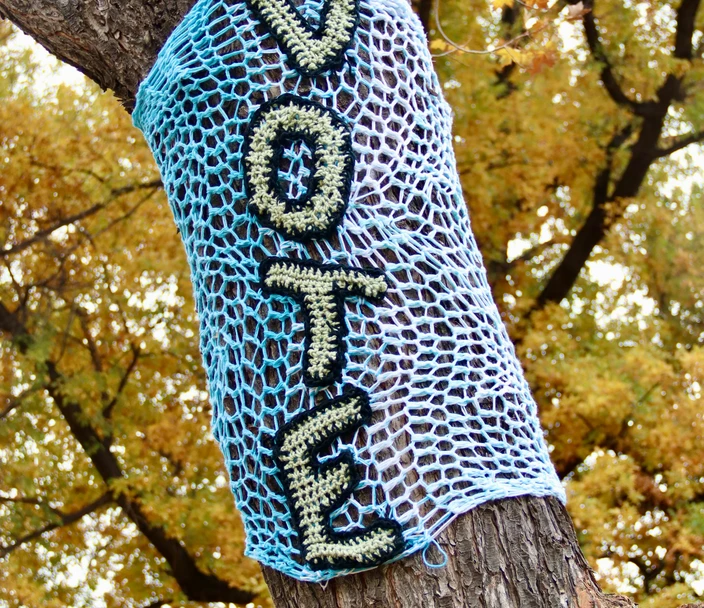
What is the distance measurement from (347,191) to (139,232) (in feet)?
12.8

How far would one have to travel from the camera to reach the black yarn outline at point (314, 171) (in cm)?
125

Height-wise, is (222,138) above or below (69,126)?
below

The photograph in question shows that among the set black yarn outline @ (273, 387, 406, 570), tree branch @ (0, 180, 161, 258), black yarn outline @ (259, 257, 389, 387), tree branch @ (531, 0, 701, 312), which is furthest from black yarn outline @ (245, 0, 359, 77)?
tree branch @ (531, 0, 701, 312)

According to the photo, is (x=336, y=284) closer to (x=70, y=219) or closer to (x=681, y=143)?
(x=70, y=219)

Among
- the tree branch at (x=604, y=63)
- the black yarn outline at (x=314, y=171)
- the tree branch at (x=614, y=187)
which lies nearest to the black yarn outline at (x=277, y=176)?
the black yarn outline at (x=314, y=171)

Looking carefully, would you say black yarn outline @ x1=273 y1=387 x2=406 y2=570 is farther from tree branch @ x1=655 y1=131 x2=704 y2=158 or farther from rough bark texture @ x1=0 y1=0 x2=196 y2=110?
tree branch @ x1=655 y1=131 x2=704 y2=158

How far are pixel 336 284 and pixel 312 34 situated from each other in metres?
0.40

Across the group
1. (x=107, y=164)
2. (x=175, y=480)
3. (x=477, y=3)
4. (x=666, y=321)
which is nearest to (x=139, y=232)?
(x=107, y=164)

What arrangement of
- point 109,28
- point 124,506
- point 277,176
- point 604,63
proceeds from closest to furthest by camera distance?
1. point 277,176
2. point 109,28
3. point 124,506
4. point 604,63

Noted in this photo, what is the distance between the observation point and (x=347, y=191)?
49.4 inches

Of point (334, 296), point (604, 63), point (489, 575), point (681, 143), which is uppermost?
point (604, 63)

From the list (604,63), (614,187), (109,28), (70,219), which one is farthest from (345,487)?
(614,187)

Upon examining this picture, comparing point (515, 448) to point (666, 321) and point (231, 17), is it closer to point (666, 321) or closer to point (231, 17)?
point (231, 17)

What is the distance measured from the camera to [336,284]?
1.23m
